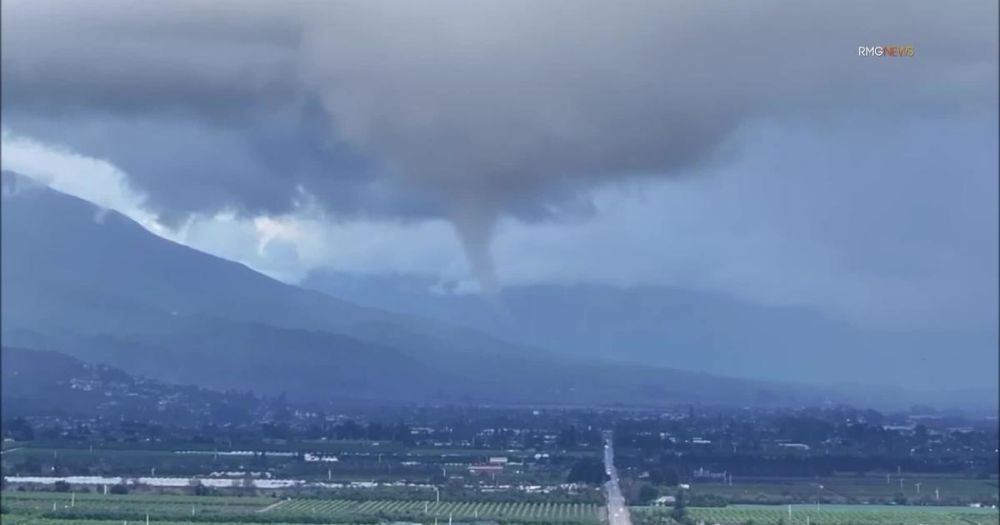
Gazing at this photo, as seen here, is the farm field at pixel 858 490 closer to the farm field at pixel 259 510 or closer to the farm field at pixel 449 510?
the farm field at pixel 449 510

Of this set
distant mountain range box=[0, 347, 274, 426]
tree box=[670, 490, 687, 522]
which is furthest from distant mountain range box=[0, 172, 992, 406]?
tree box=[670, 490, 687, 522]

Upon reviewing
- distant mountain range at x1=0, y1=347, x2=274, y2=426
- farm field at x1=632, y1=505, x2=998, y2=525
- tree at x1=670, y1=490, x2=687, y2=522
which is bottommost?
farm field at x1=632, y1=505, x2=998, y2=525

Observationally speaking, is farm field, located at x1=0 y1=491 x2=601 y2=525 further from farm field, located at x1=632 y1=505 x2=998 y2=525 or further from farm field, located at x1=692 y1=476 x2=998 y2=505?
farm field, located at x1=692 y1=476 x2=998 y2=505

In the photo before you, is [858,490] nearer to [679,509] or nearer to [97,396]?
[679,509]

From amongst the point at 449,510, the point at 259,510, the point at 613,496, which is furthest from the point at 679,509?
the point at 259,510

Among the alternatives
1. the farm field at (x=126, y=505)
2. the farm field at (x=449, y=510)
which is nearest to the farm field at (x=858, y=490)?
the farm field at (x=449, y=510)

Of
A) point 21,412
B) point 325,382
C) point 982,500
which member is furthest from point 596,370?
point 982,500
